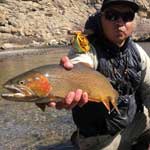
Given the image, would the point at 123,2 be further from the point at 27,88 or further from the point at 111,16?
the point at 27,88

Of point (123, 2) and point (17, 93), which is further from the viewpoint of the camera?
point (123, 2)

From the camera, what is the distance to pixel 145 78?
663cm

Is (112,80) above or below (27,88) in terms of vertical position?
below

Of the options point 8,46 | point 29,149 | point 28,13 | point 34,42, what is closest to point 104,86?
point 29,149

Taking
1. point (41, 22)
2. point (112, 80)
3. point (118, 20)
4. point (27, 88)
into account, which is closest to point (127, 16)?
point (118, 20)

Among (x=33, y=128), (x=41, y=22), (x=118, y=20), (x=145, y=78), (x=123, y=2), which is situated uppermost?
(x=123, y=2)

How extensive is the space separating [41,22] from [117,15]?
4716 cm

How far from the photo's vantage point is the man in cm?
589

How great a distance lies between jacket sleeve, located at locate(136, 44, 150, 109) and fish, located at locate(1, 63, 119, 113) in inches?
49.4

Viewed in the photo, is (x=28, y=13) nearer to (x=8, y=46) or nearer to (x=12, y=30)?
(x=12, y=30)

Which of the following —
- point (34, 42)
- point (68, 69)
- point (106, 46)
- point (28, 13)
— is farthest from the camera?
point (28, 13)

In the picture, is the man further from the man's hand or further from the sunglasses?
the man's hand

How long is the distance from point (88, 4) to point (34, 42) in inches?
674

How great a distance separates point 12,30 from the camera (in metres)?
47.7
